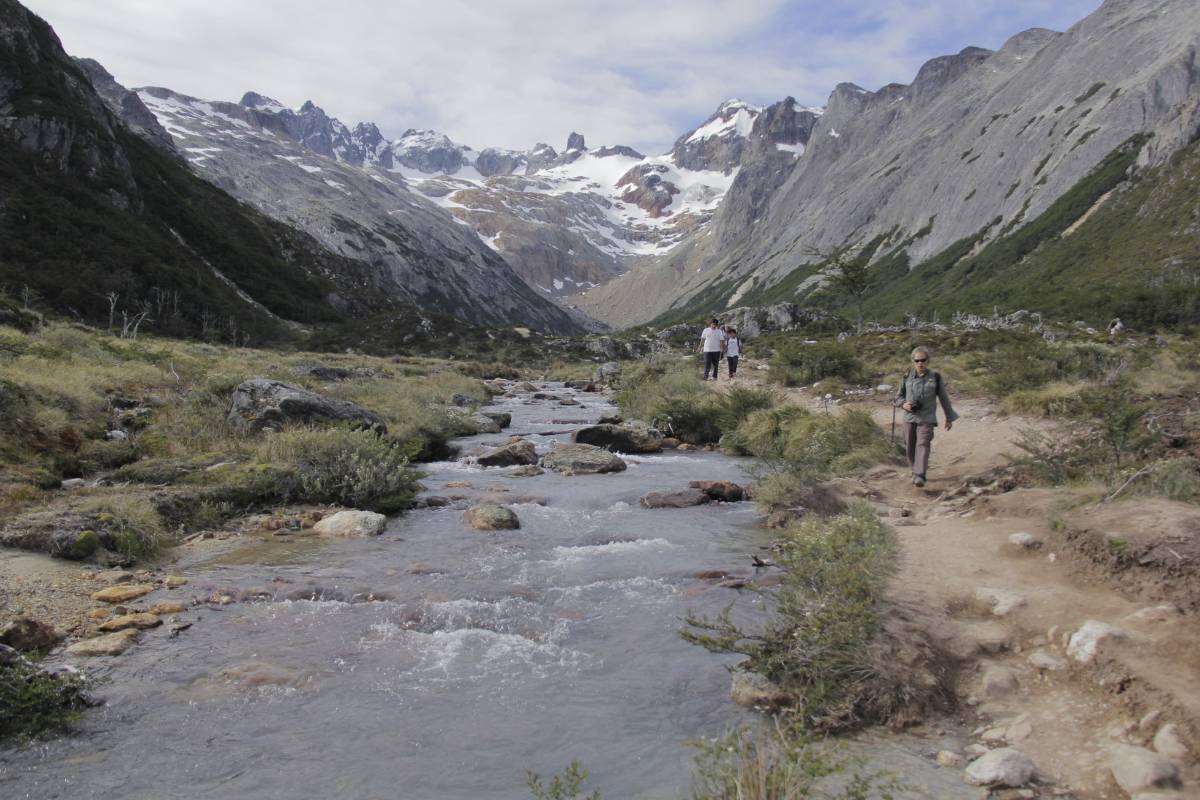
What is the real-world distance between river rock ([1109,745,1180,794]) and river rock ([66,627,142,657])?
7.46 meters

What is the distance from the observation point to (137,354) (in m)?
23.9

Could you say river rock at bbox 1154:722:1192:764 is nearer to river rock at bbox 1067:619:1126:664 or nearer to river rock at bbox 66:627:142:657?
river rock at bbox 1067:619:1126:664

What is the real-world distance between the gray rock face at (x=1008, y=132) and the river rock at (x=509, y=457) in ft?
220

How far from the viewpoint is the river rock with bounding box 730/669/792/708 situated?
5434mm

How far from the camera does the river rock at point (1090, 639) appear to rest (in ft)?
16.9

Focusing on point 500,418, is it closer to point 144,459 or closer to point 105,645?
point 144,459

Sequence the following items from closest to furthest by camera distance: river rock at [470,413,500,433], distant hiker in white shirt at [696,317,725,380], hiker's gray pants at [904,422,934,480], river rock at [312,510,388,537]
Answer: river rock at [312,510,388,537], hiker's gray pants at [904,422,934,480], river rock at [470,413,500,433], distant hiker in white shirt at [696,317,725,380]

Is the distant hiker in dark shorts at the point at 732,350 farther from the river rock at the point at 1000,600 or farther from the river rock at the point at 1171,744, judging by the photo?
the river rock at the point at 1171,744

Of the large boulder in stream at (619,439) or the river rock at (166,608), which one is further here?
the large boulder in stream at (619,439)

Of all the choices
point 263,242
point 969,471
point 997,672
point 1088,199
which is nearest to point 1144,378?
point 969,471

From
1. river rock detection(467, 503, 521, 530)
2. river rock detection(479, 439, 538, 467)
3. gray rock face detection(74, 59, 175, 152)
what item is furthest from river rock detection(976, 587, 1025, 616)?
gray rock face detection(74, 59, 175, 152)

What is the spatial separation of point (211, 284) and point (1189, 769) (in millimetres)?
79843

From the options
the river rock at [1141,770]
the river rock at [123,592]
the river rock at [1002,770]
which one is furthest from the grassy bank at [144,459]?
the river rock at [1141,770]

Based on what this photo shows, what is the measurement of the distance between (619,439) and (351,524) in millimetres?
9380
